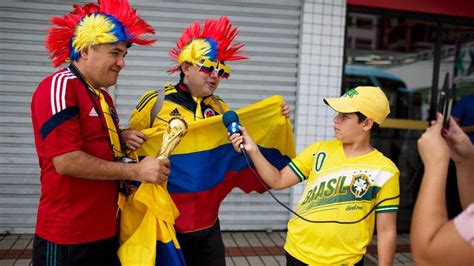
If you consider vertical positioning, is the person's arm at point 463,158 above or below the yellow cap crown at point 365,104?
below

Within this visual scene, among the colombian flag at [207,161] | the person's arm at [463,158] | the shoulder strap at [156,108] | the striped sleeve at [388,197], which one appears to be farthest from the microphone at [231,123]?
the person's arm at [463,158]

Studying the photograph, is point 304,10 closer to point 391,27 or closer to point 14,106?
point 391,27

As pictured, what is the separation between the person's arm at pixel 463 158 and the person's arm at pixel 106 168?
1.42 m

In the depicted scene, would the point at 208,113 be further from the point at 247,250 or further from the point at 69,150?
the point at 247,250

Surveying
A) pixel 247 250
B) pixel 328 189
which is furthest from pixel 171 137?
pixel 247 250

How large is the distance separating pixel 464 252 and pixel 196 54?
6.34ft

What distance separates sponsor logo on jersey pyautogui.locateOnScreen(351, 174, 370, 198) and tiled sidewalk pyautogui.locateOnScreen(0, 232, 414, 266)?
8.85 feet

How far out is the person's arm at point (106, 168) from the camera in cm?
220

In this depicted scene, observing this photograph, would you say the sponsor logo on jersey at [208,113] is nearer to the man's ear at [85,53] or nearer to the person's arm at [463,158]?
the man's ear at [85,53]

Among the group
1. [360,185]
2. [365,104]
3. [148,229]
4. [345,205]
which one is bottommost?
[148,229]

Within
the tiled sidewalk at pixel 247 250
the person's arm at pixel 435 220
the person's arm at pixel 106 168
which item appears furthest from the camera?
the tiled sidewalk at pixel 247 250

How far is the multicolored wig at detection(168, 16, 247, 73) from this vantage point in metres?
2.89

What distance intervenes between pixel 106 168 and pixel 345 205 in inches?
49.7

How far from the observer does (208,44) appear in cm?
291
